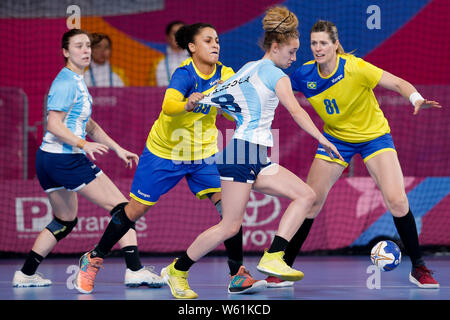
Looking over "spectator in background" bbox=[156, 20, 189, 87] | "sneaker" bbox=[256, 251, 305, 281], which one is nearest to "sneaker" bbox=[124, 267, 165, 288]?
"sneaker" bbox=[256, 251, 305, 281]

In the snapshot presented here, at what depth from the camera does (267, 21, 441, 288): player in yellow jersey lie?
547 centimetres

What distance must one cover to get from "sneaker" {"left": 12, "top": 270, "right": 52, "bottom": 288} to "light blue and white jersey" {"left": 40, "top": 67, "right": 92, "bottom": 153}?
1.04 m

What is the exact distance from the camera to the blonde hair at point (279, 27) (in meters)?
4.96

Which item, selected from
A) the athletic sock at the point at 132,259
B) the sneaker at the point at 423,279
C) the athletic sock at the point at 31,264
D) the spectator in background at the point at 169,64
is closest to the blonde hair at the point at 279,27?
the athletic sock at the point at 132,259

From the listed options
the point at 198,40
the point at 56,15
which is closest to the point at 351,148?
the point at 198,40

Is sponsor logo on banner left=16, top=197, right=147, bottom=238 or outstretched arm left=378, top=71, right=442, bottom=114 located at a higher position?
outstretched arm left=378, top=71, right=442, bottom=114

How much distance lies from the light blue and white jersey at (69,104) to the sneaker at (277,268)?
1750 mm

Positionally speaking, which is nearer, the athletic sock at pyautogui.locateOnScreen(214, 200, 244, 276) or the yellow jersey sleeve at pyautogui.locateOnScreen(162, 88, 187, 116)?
the yellow jersey sleeve at pyautogui.locateOnScreen(162, 88, 187, 116)

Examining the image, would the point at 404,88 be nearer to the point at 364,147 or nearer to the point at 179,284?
the point at 364,147

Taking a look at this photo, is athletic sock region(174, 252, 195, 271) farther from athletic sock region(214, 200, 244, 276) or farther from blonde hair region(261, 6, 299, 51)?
blonde hair region(261, 6, 299, 51)

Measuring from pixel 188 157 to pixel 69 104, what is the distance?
0.99 metres

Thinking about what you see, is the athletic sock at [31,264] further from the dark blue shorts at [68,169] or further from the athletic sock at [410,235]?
the athletic sock at [410,235]

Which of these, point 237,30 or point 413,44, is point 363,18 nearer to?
point 413,44

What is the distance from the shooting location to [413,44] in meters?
11.5
